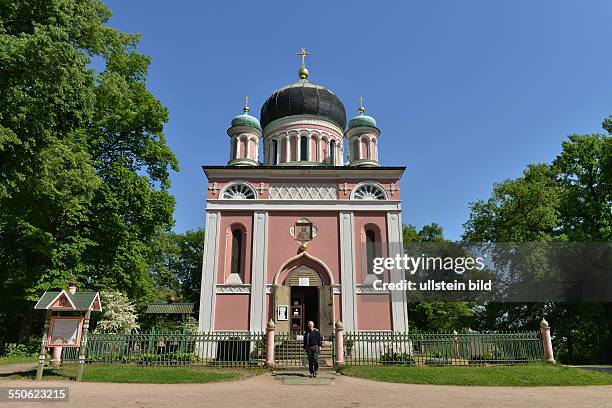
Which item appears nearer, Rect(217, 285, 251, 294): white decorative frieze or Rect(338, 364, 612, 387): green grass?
Rect(338, 364, 612, 387): green grass

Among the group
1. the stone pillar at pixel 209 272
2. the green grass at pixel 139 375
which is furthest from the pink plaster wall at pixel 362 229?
the green grass at pixel 139 375

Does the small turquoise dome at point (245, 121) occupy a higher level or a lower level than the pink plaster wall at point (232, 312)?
higher

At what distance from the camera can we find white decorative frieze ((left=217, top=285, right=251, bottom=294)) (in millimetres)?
18672

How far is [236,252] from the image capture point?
64.8 feet

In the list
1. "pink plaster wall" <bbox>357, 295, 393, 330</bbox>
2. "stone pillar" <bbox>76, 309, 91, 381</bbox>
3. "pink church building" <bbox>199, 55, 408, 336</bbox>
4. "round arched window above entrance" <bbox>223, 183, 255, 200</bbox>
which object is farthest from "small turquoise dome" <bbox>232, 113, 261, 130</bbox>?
"stone pillar" <bbox>76, 309, 91, 381</bbox>

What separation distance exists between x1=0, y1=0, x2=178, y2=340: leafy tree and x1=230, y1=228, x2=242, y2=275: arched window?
372 centimetres

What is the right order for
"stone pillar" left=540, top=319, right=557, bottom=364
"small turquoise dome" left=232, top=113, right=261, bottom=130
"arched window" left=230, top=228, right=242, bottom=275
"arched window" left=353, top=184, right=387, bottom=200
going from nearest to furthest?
"stone pillar" left=540, top=319, right=557, bottom=364, "arched window" left=230, top=228, right=242, bottom=275, "arched window" left=353, top=184, right=387, bottom=200, "small turquoise dome" left=232, top=113, right=261, bottom=130

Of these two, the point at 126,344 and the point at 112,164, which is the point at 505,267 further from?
the point at 112,164

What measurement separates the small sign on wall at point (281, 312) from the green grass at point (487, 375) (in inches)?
213

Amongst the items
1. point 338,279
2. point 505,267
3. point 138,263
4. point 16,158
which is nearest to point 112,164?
point 138,263

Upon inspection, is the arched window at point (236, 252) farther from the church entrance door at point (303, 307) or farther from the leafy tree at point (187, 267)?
the leafy tree at point (187, 267)

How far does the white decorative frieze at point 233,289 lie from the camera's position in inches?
735

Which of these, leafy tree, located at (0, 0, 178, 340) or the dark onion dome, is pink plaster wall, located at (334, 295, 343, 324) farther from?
the dark onion dome

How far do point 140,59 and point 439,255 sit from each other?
23.3m
